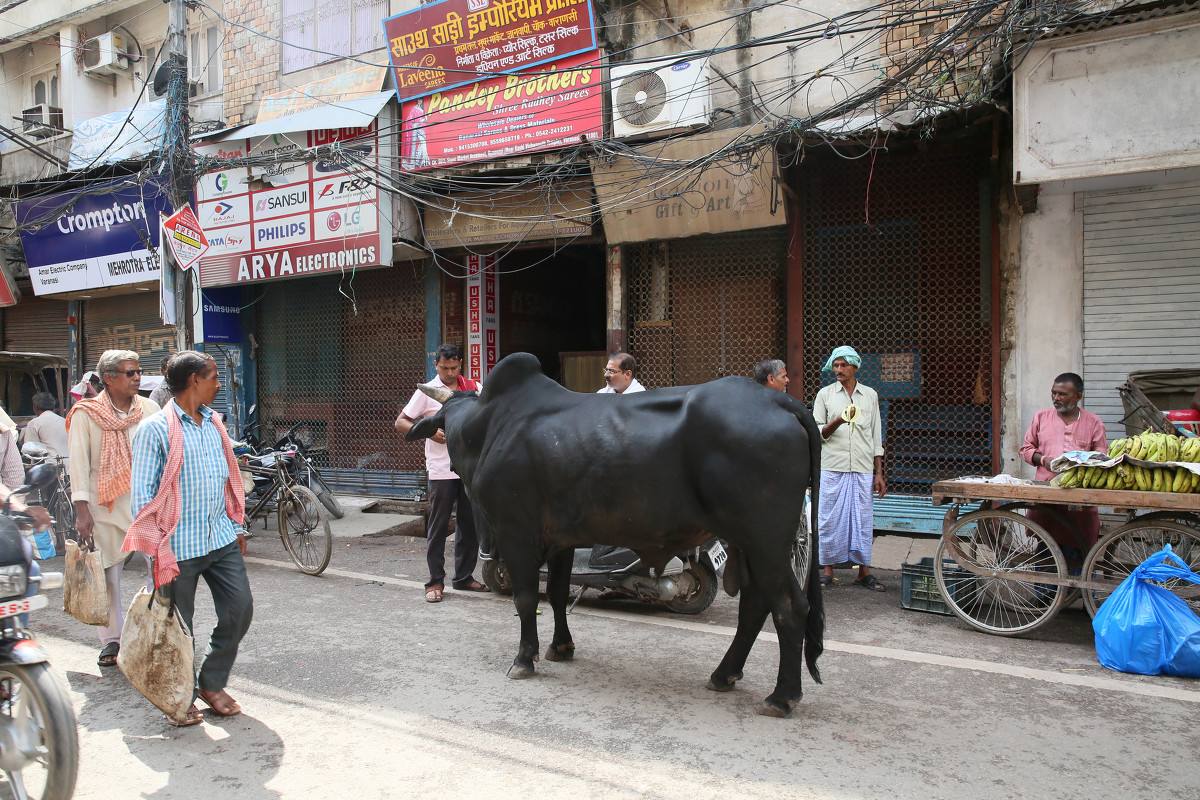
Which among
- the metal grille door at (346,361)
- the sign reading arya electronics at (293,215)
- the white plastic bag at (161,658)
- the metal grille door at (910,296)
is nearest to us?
the white plastic bag at (161,658)

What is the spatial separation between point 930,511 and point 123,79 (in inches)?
581

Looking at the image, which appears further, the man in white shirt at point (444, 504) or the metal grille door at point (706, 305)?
the metal grille door at point (706, 305)

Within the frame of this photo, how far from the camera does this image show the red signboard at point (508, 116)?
9.44m

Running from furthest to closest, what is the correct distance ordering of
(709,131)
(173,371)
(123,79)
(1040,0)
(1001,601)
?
(123,79) < (709,131) < (1040,0) < (1001,601) < (173,371)

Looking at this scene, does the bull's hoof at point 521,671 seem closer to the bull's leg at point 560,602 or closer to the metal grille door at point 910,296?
the bull's leg at point 560,602

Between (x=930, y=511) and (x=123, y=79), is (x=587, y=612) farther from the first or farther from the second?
(x=123, y=79)

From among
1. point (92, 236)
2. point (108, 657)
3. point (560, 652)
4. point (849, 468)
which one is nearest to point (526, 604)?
point (560, 652)

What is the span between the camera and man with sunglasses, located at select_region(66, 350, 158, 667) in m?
4.81

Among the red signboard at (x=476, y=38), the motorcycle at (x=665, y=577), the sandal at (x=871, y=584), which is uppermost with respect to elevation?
the red signboard at (x=476, y=38)

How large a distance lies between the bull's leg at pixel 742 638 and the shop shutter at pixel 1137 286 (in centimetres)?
516

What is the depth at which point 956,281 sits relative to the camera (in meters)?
8.45

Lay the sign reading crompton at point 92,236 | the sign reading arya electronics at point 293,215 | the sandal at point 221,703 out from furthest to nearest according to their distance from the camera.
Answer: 1. the sign reading crompton at point 92,236
2. the sign reading arya electronics at point 293,215
3. the sandal at point 221,703

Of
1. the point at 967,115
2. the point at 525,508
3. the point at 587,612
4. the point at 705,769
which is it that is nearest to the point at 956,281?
the point at 967,115

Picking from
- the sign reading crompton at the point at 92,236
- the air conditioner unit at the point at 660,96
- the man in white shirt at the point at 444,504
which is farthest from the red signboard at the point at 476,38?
the sign reading crompton at the point at 92,236
